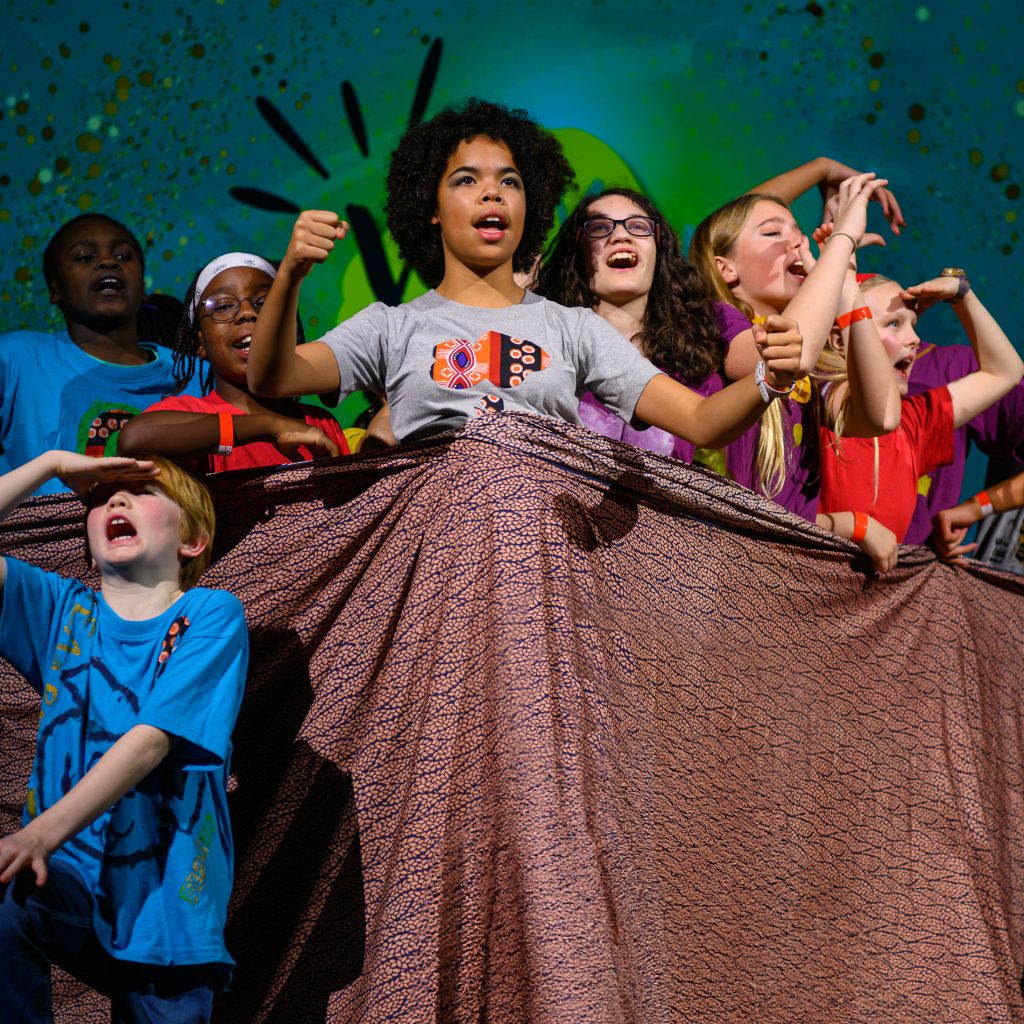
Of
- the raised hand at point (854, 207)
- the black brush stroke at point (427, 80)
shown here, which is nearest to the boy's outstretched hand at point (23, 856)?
the raised hand at point (854, 207)

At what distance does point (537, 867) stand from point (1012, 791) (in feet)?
5.17

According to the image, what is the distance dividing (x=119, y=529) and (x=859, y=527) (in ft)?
5.43

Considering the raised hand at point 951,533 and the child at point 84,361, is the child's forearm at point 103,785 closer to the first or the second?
the child at point 84,361

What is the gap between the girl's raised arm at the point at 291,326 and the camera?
7.30 feet

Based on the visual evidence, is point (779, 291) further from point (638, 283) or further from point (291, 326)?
point (291, 326)

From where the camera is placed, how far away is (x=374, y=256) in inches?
196

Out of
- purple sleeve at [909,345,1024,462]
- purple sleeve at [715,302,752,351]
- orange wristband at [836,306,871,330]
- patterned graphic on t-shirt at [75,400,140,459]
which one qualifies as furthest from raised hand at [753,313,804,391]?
purple sleeve at [909,345,1024,462]

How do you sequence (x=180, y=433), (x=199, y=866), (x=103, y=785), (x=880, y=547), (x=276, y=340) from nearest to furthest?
(x=103, y=785)
(x=199, y=866)
(x=276, y=340)
(x=180, y=433)
(x=880, y=547)

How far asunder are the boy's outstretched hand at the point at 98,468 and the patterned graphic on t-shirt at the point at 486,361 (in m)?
0.59

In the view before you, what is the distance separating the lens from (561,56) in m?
5.00

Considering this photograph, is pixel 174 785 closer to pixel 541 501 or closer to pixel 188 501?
pixel 188 501

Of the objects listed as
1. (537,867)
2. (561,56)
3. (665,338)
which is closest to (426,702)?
(537,867)

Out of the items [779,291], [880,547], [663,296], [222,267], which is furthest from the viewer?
[779,291]

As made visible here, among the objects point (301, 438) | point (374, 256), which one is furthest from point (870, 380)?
point (374, 256)
